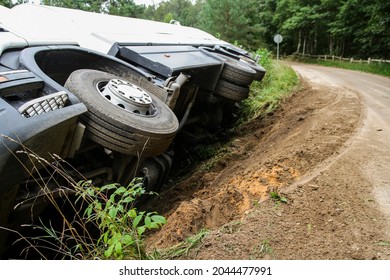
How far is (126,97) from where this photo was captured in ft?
10.4

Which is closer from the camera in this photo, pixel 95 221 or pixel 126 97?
pixel 126 97

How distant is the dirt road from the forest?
14538 millimetres

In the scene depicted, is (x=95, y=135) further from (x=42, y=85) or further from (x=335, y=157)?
(x=335, y=157)

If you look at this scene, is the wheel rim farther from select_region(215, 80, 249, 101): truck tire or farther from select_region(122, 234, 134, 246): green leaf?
select_region(215, 80, 249, 101): truck tire

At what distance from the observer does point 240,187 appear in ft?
12.3

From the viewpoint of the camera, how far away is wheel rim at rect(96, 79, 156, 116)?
316cm

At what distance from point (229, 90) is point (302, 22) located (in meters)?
28.1

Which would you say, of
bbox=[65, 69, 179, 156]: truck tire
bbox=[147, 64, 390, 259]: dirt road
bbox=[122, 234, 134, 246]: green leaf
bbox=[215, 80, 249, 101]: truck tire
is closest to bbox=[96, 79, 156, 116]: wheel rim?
bbox=[65, 69, 179, 156]: truck tire

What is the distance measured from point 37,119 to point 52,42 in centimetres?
149

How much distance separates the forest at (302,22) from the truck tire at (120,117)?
1657 cm

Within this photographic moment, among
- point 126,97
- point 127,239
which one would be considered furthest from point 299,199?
point 126,97

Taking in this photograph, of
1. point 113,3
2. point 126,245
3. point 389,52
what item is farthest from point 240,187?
point 113,3

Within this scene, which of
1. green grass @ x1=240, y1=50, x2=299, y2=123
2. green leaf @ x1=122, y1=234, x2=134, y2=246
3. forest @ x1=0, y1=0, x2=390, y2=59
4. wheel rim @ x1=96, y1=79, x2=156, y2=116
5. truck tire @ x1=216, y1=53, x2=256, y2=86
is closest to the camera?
green leaf @ x1=122, y1=234, x2=134, y2=246

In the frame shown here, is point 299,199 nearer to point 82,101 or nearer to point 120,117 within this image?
point 120,117
